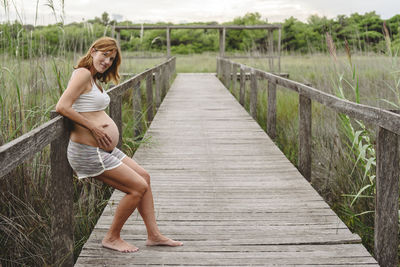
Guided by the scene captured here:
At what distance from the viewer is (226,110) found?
9000mm

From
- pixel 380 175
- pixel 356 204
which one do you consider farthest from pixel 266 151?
pixel 380 175

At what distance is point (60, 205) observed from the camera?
8.29 ft

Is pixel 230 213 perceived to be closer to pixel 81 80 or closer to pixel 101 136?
pixel 101 136

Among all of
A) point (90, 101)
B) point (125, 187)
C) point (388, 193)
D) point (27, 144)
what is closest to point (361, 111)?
point (388, 193)

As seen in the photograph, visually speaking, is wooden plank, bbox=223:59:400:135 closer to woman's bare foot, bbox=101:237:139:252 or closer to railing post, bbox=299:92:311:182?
railing post, bbox=299:92:311:182

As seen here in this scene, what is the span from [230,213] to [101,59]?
150cm

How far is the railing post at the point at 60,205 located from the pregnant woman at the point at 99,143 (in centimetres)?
10

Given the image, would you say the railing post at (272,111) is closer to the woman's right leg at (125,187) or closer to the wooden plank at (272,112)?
the wooden plank at (272,112)

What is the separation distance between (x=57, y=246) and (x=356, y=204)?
2310 mm

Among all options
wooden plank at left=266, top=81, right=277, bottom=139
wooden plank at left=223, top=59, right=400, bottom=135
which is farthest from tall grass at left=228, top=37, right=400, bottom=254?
wooden plank at left=266, top=81, right=277, bottom=139

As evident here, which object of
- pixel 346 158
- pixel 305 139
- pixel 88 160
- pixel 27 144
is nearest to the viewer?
pixel 27 144

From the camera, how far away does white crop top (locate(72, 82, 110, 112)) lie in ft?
8.73

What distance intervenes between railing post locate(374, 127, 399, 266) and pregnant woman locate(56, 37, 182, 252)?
1310 millimetres

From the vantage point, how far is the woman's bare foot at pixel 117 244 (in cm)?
276
